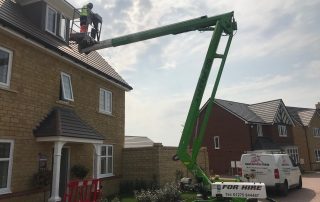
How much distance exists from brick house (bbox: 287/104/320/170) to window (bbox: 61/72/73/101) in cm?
3281

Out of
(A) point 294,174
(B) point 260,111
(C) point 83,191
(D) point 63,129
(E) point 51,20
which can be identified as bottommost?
(C) point 83,191

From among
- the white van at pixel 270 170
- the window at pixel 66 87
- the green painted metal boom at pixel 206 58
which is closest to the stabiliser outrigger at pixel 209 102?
the green painted metal boom at pixel 206 58

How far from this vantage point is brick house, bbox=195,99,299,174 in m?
34.2

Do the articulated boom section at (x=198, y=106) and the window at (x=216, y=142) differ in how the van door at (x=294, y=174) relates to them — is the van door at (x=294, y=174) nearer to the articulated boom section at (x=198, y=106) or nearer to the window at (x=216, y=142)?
the articulated boom section at (x=198, y=106)

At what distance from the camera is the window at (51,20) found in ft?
48.2

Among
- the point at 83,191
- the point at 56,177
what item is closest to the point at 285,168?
the point at 83,191

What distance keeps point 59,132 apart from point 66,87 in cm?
329

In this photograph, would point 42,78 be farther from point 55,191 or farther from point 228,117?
point 228,117

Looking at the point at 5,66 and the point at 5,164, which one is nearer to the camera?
the point at 5,164

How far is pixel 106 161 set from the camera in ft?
56.6

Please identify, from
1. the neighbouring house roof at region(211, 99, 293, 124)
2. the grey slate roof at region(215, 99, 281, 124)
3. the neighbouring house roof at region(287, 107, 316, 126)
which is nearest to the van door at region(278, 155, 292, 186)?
the neighbouring house roof at region(211, 99, 293, 124)

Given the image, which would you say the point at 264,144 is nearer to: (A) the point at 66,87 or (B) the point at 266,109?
(B) the point at 266,109

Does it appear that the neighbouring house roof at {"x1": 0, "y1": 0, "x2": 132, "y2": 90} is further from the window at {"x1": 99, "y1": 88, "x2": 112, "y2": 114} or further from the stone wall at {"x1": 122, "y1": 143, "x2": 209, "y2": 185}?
the stone wall at {"x1": 122, "y1": 143, "x2": 209, "y2": 185}

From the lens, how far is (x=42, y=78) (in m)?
13.0
